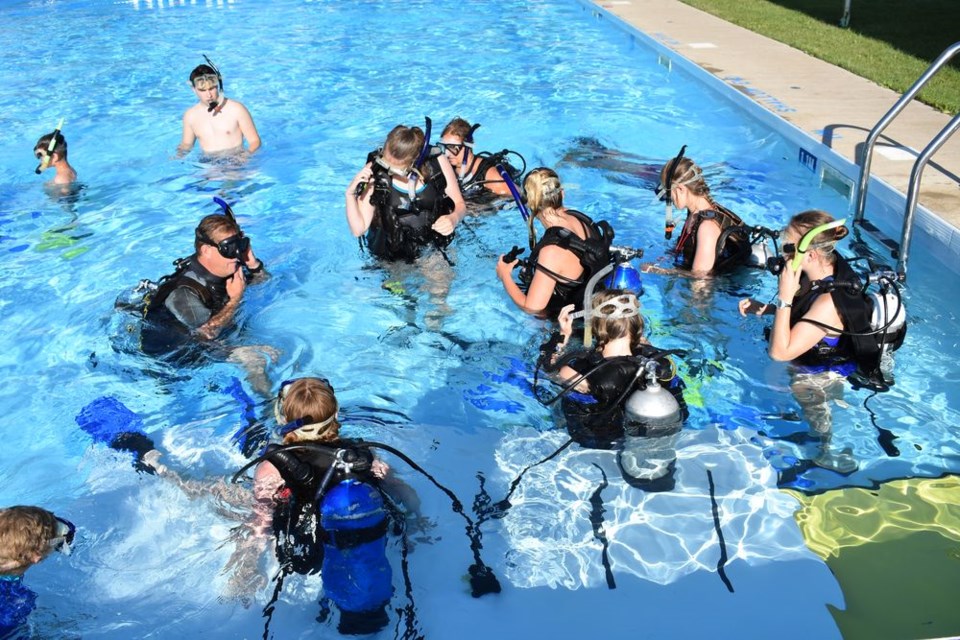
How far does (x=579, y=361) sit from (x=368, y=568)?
59.4 inches

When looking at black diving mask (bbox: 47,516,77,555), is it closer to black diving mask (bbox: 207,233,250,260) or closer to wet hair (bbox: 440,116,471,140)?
black diving mask (bbox: 207,233,250,260)

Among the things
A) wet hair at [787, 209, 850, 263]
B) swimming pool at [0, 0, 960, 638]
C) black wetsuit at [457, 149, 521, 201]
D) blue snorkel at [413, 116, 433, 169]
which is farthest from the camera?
black wetsuit at [457, 149, 521, 201]

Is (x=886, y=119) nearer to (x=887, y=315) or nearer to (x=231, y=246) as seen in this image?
(x=887, y=315)

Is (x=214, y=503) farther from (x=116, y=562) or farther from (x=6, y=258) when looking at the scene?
(x=6, y=258)

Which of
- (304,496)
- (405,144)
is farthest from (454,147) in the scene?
(304,496)

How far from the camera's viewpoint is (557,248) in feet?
15.8

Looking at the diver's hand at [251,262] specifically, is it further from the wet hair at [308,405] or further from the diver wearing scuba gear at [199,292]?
the wet hair at [308,405]

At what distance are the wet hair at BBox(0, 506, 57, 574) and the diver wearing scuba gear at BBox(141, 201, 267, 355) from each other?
1.82 metres

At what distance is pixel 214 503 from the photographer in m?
4.25

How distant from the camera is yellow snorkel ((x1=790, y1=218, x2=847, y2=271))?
401 centimetres

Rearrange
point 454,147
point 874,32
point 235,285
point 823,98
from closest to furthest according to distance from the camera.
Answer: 1. point 235,285
2. point 454,147
3. point 823,98
4. point 874,32

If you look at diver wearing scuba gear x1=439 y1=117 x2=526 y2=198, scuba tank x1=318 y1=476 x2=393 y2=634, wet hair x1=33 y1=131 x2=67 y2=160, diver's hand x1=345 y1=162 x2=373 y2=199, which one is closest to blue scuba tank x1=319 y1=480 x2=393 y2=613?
scuba tank x1=318 y1=476 x2=393 y2=634

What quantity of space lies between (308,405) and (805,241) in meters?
2.47

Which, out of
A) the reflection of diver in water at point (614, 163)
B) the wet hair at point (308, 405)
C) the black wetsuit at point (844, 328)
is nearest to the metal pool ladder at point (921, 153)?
the black wetsuit at point (844, 328)
